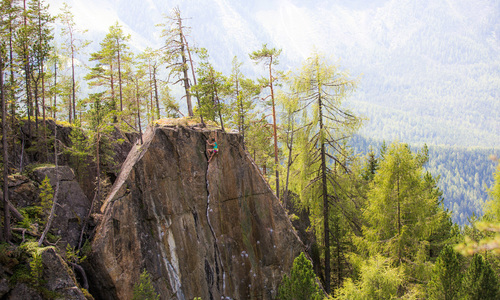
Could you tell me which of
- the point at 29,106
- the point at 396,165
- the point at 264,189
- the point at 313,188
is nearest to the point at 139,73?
the point at 29,106

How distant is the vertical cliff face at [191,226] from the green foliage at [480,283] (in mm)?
8340

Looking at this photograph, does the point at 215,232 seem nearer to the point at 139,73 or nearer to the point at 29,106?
the point at 29,106

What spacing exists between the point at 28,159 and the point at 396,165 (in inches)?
782

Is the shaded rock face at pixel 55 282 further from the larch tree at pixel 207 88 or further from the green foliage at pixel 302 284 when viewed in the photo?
the larch tree at pixel 207 88

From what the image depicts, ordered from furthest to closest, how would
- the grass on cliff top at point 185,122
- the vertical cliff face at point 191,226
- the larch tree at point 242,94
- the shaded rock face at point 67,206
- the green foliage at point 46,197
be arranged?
the larch tree at point 242,94, the grass on cliff top at point 185,122, the vertical cliff face at point 191,226, the shaded rock face at point 67,206, the green foliage at point 46,197

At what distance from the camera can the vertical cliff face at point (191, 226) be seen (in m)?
15.3

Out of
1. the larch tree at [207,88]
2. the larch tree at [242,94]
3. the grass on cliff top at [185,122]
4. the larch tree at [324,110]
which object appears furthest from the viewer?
the larch tree at [242,94]

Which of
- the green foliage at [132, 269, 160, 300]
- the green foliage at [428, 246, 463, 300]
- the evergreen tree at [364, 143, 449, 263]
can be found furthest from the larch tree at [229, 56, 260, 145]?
the green foliage at [428, 246, 463, 300]

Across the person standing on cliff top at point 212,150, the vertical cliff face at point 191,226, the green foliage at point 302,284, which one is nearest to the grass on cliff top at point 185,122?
the vertical cliff face at point 191,226

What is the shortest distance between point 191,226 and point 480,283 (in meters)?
13.2

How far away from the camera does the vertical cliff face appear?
15258 millimetres

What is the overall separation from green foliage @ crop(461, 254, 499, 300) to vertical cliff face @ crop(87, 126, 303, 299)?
328 inches

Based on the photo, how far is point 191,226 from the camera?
16.9 metres

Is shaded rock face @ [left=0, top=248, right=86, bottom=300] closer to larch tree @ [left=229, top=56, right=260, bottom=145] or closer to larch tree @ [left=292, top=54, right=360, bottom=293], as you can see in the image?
larch tree @ [left=292, top=54, right=360, bottom=293]
